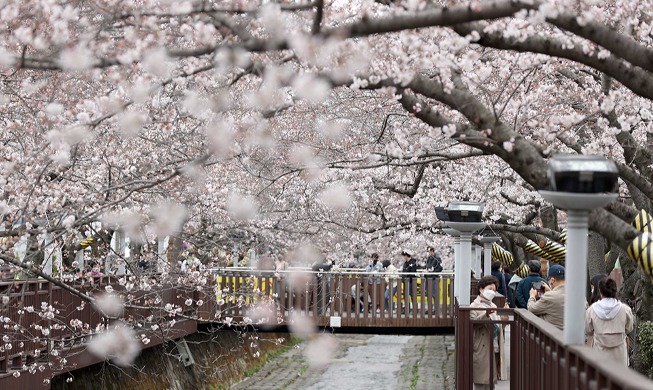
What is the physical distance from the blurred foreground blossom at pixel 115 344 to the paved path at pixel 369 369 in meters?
7.75

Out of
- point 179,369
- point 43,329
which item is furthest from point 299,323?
point 43,329

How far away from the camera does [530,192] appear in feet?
67.4

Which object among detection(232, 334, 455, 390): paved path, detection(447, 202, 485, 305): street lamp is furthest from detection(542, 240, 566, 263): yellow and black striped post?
detection(447, 202, 485, 305): street lamp

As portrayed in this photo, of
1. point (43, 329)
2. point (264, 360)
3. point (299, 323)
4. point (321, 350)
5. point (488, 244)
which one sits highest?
point (488, 244)

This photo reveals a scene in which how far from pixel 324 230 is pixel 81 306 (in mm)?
9889

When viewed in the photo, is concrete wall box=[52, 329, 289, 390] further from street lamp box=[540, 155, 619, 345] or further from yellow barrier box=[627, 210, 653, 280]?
street lamp box=[540, 155, 619, 345]

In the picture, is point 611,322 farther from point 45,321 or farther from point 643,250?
point 45,321

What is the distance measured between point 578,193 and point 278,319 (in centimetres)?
1499

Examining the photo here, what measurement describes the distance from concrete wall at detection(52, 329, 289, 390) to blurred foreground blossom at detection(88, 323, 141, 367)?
0.90 ft

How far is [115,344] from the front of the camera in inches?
→ 607

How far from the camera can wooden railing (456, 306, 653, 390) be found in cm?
498

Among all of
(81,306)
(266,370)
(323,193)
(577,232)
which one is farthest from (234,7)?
(266,370)

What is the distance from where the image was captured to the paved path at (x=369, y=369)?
24.5m

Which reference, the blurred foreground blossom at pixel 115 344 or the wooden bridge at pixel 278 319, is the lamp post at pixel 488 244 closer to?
the wooden bridge at pixel 278 319
